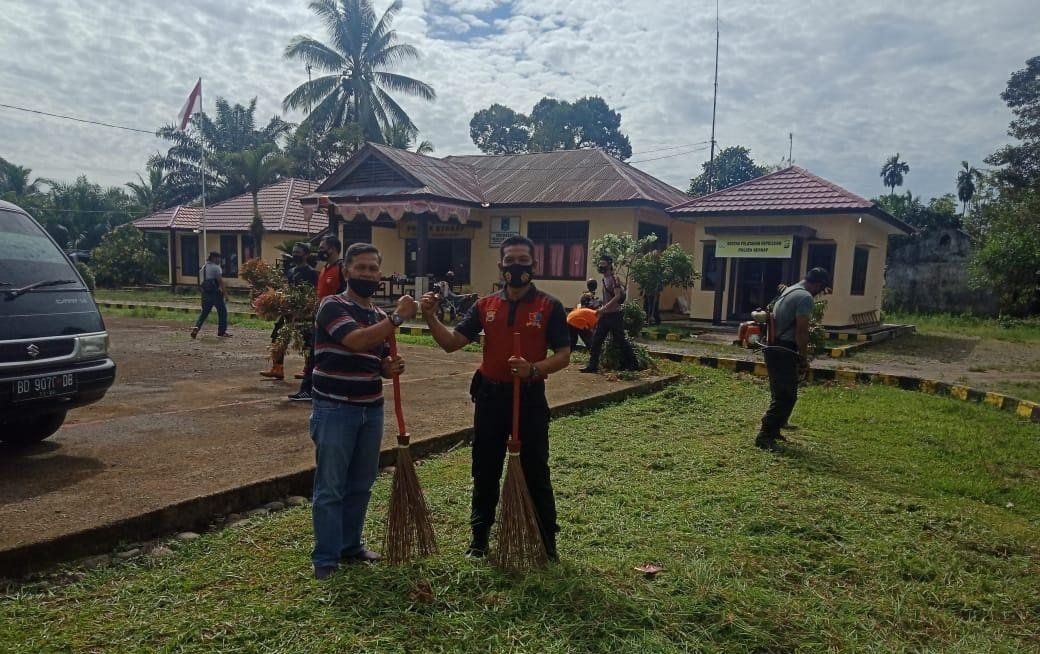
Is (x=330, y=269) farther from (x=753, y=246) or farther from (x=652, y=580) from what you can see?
(x=753, y=246)

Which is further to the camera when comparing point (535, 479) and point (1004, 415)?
point (1004, 415)

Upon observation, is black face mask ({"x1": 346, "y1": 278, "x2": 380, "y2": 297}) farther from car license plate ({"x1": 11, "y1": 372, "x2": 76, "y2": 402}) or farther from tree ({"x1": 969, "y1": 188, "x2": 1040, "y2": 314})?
tree ({"x1": 969, "y1": 188, "x2": 1040, "y2": 314})

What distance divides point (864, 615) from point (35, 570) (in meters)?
3.85

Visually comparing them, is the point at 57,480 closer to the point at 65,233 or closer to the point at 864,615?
the point at 65,233

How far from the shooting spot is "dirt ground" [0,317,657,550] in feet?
13.0

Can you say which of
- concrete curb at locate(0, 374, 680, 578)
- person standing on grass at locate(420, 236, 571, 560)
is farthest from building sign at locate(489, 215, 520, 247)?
person standing on grass at locate(420, 236, 571, 560)

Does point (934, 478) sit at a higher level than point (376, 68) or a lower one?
lower

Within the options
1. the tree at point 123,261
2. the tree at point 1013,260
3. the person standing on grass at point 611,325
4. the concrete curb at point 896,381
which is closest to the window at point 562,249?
the concrete curb at point 896,381

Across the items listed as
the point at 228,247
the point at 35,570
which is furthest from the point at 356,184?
the point at 35,570

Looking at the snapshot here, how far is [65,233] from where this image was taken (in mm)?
6859

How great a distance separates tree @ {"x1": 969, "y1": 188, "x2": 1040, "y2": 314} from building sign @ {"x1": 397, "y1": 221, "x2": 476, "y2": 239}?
16.4 metres

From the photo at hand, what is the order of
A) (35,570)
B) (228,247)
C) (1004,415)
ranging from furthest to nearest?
(228,247) < (1004,415) < (35,570)

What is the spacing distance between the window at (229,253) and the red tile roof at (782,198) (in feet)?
56.0

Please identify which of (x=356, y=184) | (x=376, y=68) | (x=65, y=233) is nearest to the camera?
(x=65, y=233)
